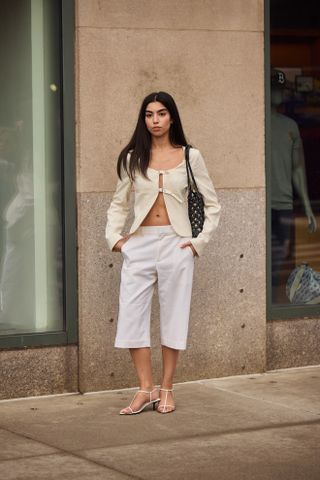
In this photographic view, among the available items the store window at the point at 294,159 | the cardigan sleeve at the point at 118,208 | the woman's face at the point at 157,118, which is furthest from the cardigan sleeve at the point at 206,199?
the store window at the point at 294,159

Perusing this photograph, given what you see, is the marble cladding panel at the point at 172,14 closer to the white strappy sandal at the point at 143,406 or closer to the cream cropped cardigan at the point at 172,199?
the cream cropped cardigan at the point at 172,199

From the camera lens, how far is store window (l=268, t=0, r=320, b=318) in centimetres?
1000

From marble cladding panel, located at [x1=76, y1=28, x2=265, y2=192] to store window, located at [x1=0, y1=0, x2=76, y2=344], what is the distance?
242 millimetres

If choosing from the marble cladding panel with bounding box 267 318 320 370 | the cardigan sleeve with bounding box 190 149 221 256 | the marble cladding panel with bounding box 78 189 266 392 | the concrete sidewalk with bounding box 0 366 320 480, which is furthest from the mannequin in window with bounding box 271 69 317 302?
the cardigan sleeve with bounding box 190 149 221 256

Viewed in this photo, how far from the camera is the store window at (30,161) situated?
358 inches

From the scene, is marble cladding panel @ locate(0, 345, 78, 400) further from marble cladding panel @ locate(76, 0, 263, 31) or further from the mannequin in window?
marble cladding panel @ locate(76, 0, 263, 31)

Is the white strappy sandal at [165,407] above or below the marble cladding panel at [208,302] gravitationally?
below

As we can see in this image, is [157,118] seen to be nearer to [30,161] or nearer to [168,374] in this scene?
[30,161]

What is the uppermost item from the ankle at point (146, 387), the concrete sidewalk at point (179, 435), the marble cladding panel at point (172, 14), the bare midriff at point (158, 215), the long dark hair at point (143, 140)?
the marble cladding panel at point (172, 14)

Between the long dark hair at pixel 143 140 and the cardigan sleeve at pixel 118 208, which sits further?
the cardigan sleeve at pixel 118 208

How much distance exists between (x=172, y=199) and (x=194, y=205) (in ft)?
0.56

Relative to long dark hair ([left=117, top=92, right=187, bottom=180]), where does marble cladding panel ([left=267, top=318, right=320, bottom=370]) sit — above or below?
below

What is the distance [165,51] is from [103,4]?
58 cm

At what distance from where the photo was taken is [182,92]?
30.6 feet
